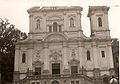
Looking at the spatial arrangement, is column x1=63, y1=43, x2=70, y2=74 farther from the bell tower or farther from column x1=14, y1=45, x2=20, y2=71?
column x1=14, y1=45, x2=20, y2=71

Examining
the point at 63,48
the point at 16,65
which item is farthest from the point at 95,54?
the point at 16,65

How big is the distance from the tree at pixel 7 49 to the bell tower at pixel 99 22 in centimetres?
988

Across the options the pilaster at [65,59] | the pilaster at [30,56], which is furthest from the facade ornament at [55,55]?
the pilaster at [30,56]

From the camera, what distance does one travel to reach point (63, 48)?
31531 millimetres

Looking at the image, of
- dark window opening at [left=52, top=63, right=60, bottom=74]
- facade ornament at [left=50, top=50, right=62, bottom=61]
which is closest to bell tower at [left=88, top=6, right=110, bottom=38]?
facade ornament at [left=50, top=50, right=62, bottom=61]

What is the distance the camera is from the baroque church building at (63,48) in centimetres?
3063

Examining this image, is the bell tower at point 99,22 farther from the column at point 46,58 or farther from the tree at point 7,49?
the tree at point 7,49

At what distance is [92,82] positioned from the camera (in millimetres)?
28875

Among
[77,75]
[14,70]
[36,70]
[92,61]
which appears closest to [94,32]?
[92,61]

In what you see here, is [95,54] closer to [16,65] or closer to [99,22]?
[99,22]

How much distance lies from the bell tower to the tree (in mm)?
9878

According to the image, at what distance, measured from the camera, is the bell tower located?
107ft

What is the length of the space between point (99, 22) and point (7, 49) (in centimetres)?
1204

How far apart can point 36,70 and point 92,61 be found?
6677 mm
